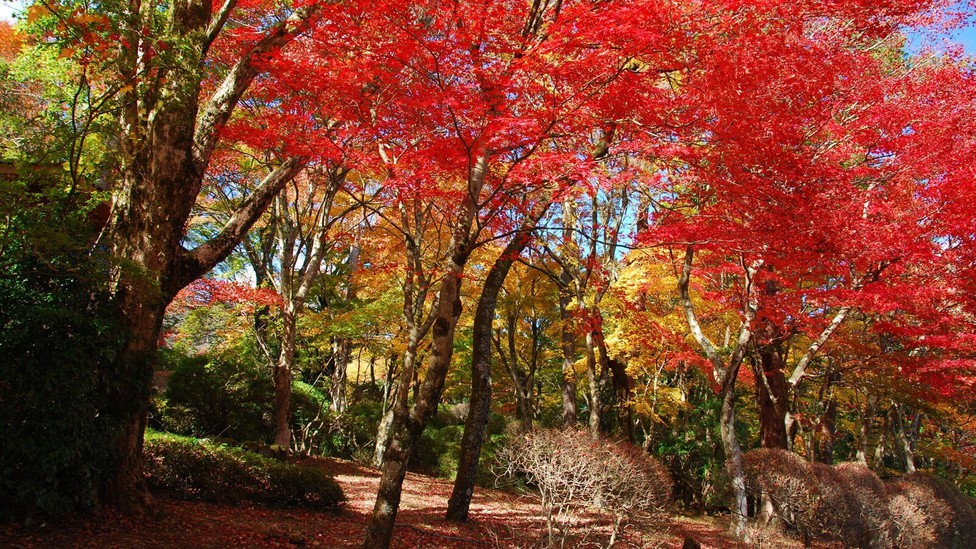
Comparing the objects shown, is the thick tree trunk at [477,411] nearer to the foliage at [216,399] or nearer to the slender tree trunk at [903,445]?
the foliage at [216,399]

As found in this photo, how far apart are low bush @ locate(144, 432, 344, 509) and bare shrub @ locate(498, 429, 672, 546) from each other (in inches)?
123

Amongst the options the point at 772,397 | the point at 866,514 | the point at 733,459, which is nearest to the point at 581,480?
the point at 733,459

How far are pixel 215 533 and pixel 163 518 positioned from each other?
583 millimetres

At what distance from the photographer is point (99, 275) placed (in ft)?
17.4

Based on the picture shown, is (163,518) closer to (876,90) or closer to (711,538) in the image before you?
(711,538)

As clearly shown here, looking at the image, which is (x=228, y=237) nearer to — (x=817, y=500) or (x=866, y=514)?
(x=817, y=500)

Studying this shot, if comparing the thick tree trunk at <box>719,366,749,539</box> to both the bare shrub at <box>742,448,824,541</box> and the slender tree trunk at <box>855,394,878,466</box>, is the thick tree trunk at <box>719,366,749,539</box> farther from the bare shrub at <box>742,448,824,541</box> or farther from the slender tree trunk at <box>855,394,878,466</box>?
the slender tree trunk at <box>855,394,878,466</box>

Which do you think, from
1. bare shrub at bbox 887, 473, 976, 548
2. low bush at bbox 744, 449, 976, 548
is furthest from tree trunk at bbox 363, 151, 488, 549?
bare shrub at bbox 887, 473, 976, 548

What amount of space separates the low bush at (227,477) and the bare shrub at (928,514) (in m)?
10.3

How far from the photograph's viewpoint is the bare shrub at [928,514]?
1039cm

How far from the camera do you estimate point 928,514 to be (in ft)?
36.3

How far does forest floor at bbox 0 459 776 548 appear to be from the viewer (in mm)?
5117

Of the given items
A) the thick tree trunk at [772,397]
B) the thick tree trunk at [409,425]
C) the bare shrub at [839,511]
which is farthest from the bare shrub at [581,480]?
the thick tree trunk at [772,397]

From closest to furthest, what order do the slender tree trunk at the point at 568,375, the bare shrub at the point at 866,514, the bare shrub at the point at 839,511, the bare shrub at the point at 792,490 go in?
the bare shrub at the point at 792,490, the bare shrub at the point at 839,511, the bare shrub at the point at 866,514, the slender tree trunk at the point at 568,375
